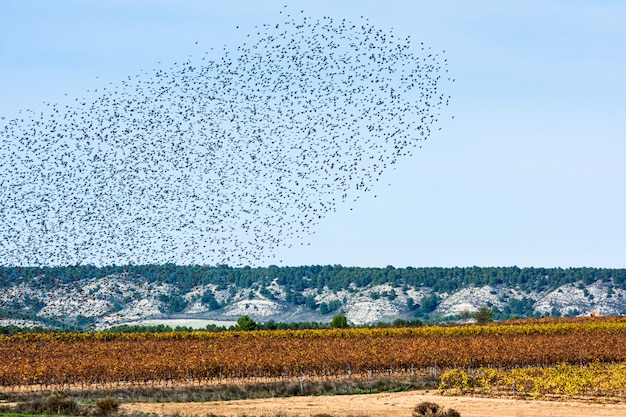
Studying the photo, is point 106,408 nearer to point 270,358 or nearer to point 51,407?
point 51,407

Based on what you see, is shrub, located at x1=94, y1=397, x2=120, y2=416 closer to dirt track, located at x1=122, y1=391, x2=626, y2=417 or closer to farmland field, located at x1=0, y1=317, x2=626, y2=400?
dirt track, located at x1=122, y1=391, x2=626, y2=417

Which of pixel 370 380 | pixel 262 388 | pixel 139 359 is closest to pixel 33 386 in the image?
pixel 139 359

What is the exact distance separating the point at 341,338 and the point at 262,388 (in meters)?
34.9

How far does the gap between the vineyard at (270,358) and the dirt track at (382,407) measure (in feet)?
19.6

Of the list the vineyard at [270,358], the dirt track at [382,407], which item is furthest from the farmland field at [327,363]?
the dirt track at [382,407]

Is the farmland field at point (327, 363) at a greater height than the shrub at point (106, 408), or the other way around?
the farmland field at point (327, 363)

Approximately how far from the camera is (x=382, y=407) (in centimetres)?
5344

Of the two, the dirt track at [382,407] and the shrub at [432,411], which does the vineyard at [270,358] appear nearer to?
the dirt track at [382,407]

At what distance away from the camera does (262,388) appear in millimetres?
62719

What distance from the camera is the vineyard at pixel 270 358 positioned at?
69250 millimetres

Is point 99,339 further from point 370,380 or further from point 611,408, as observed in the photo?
point 611,408

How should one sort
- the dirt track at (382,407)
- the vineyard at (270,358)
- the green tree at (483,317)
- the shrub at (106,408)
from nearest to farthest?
the dirt track at (382,407) → the shrub at (106,408) → the vineyard at (270,358) → the green tree at (483,317)

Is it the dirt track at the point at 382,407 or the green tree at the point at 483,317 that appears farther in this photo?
the green tree at the point at 483,317

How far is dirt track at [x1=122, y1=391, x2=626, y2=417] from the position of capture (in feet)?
162
